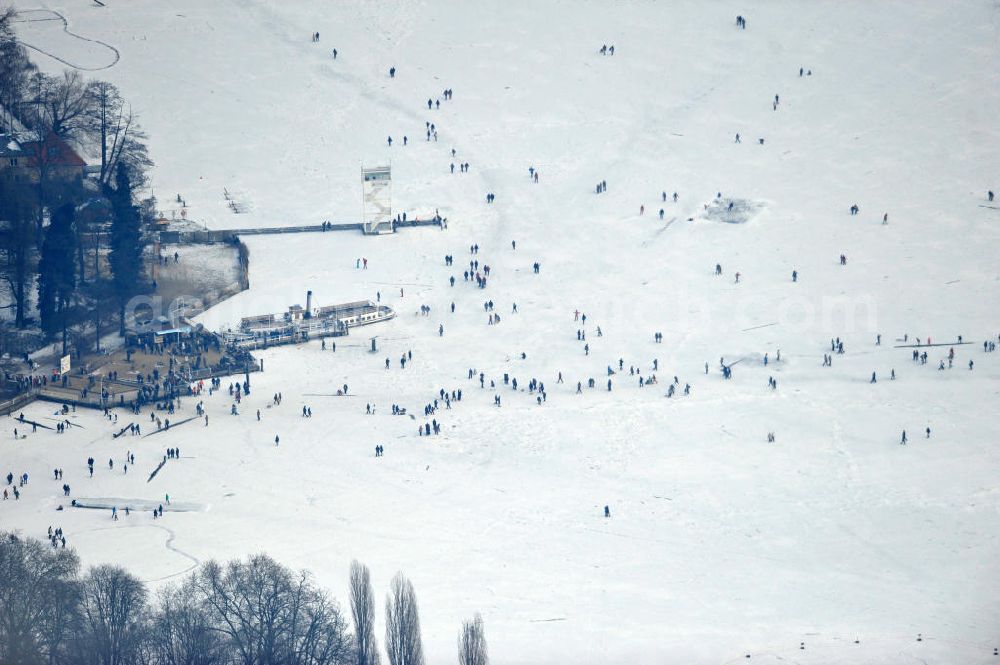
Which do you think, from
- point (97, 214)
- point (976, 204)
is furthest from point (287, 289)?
point (976, 204)

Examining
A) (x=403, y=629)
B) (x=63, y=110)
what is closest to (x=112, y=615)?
(x=403, y=629)

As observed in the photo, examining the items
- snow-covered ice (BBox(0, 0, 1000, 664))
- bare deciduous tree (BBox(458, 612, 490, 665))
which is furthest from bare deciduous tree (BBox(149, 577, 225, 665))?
bare deciduous tree (BBox(458, 612, 490, 665))

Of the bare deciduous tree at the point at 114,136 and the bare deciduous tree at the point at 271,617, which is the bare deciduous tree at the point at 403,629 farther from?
the bare deciduous tree at the point at 114,136

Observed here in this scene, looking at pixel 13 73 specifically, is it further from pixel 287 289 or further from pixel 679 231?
pixel 679 231

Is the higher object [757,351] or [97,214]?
[97,214]

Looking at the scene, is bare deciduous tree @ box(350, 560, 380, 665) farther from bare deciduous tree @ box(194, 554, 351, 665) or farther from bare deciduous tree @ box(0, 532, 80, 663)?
bare deciduous tree @ box(0, 532, 80, 663)

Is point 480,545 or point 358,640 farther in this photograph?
point 480,545
